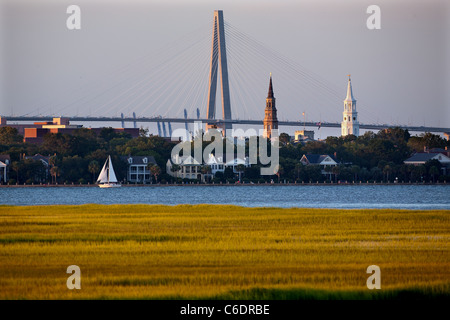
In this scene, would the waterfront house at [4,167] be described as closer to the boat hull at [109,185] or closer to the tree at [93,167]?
the tree at [93,167]

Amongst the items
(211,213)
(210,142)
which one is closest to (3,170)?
(210,142)

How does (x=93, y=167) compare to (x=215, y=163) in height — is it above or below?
above

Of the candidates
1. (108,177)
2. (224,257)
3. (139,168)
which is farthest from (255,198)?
(224,257)

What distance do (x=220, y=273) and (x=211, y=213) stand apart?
24.2 meters

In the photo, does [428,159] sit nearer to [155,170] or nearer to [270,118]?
[270,118]

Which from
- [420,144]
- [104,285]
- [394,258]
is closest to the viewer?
[104,285]

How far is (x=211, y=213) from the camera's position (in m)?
50.6

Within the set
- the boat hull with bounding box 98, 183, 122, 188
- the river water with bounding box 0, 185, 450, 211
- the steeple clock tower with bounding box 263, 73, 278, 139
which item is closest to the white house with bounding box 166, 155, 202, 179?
the river water with bounding box 0, 185, 450, 211

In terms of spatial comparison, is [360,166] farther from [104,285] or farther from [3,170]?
[104,285]

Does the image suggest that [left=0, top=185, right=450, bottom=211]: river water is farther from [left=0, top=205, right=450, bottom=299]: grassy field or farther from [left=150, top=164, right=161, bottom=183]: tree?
[left=0, top=205, right=450, bottom=299]: grassy field

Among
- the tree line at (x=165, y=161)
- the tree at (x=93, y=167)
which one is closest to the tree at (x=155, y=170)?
the tree line at (x=165, y=161)

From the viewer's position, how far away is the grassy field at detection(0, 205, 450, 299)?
24.1 m

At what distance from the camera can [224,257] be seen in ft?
96.3

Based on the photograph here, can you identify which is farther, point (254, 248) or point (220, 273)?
point (254, 248)
